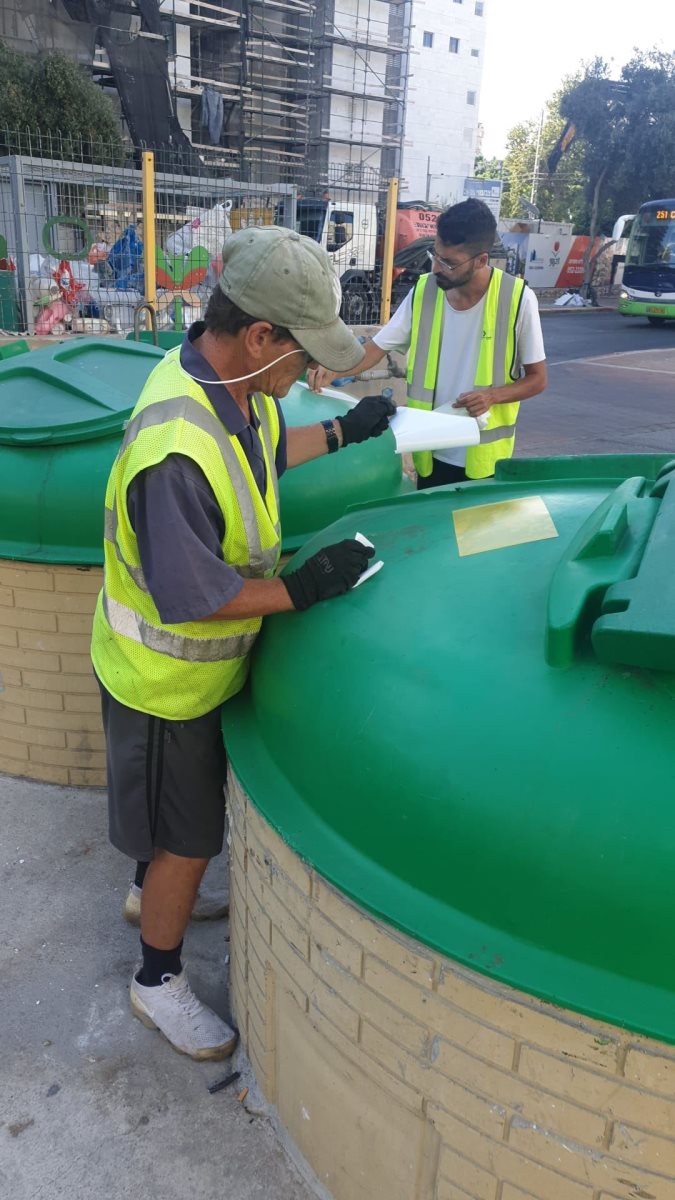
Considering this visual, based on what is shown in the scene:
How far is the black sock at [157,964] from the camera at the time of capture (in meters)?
2.28

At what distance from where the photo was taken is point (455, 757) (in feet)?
4.53

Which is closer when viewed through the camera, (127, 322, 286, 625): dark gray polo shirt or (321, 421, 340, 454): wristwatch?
(127, 322, 286, 625): dark gray polo shirt

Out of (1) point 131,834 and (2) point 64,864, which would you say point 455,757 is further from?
(2) point 64,864

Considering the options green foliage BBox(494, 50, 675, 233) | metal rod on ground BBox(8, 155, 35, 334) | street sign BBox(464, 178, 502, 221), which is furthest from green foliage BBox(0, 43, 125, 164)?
street sign BBox(464, 178, 502, 221)

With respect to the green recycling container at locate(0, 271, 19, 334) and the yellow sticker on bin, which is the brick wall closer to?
the yellow sticker on bin

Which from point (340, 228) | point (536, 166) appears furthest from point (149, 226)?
point (536, 166)

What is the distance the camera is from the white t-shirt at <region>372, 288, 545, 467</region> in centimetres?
325

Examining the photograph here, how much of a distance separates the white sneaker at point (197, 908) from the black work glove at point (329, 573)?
130 cm

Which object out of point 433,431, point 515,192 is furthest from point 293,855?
point 515,192

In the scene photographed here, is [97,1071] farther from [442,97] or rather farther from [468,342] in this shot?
[442,97]

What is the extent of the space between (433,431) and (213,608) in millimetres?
984

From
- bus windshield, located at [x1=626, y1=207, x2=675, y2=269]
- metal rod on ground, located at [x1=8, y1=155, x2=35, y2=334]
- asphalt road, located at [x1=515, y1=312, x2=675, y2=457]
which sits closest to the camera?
metal rod on ground, located at [x1=8, y1=155, x2=35, y2=334]

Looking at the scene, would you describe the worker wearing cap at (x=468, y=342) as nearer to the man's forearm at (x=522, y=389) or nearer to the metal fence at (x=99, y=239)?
the man's forearm at (x=522, y=389)

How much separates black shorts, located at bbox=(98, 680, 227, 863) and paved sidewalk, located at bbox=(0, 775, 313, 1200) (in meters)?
0.54
